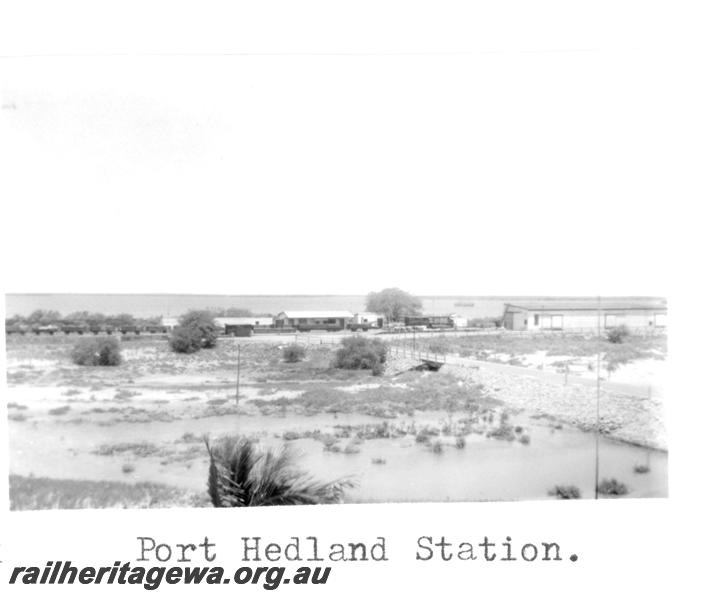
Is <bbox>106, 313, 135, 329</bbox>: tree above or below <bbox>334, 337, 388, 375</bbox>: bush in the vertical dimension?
above

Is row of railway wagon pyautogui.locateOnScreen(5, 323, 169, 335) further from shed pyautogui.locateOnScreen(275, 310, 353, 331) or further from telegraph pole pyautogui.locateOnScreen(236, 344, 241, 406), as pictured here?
shed pyautogui.locateOnScreen(275, 310, 353, 331)

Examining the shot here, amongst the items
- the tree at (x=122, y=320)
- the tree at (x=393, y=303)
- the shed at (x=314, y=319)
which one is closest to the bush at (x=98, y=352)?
the tree at (x=122, y=320)

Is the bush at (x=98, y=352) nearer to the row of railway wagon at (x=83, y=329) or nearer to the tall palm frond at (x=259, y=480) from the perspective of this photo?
the row of railway wagon at (x=83, y=329)

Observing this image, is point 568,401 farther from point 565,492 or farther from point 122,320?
point 122,320

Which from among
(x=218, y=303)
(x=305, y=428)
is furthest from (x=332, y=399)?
(x=218, y=303)

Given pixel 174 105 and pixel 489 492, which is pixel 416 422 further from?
pixel 174 105

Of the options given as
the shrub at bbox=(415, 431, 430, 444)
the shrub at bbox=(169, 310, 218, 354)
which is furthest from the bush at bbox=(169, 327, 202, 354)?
the shrub at bbox=(415, 431, 430, 444)

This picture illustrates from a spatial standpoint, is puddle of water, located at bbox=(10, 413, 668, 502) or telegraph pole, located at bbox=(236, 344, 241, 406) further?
telegraph pole, located at bbox=(236, 344, 241, 406)
